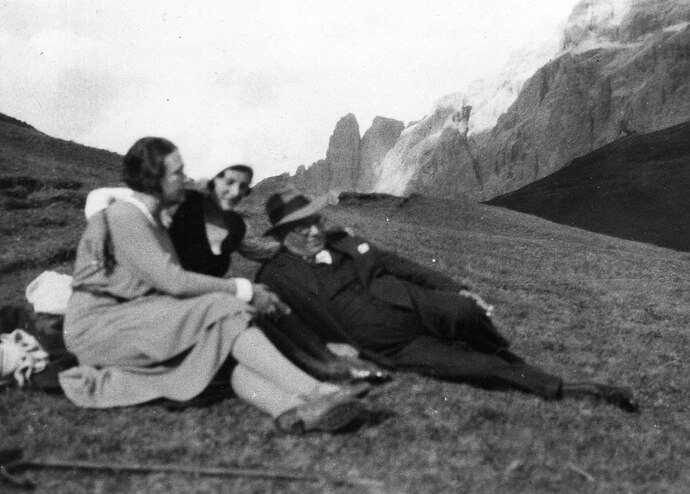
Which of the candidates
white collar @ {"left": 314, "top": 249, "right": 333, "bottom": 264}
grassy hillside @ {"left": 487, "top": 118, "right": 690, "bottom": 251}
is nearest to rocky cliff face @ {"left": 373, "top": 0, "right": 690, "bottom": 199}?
grassy hillside @ {"left": 487, "top": 118, "right": 690, "bottom": 251}

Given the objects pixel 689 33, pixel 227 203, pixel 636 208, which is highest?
pixel 689 33

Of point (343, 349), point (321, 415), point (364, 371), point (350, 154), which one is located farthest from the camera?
point (350, 154)

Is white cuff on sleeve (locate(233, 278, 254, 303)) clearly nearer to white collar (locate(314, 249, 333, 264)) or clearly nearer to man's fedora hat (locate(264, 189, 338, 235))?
man's fedora hat (locate(264, 189, 338, 235))

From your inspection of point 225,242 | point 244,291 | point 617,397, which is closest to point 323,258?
point 225,242

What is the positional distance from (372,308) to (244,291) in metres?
1.53

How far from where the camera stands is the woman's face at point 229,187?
5863mm

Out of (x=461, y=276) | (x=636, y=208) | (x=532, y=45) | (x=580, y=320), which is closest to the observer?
(x=580, y=320)

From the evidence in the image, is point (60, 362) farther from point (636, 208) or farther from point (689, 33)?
point (689, 33)

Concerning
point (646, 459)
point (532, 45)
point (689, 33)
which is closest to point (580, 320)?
point (646, 459)

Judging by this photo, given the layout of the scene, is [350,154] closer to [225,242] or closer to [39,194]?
[39,194]

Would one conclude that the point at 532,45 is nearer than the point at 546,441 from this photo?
No

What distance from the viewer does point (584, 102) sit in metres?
99.2

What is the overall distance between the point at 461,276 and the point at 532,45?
115732mm

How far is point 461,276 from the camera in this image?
532 inches
